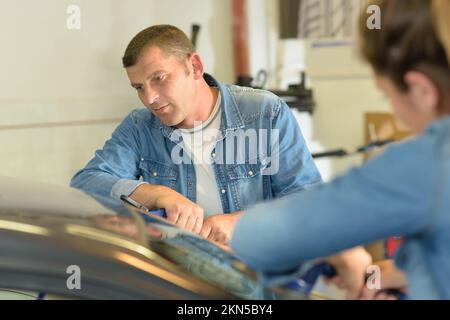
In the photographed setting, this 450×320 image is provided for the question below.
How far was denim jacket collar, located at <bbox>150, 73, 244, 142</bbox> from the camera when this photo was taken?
2.26 metres

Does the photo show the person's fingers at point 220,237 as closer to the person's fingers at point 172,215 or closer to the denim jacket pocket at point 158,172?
the person's fingers at point 172,215

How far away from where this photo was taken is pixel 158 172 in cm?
232

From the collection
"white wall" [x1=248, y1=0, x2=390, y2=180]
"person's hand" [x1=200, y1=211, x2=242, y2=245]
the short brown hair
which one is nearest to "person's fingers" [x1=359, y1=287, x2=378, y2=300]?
"person's hand" [x1=200, y1=211, x2=242, y2=245]

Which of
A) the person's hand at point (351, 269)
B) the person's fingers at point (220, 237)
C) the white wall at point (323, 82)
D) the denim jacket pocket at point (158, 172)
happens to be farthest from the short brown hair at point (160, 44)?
the white wall at point (323, 82)

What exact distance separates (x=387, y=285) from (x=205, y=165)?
4.21ft

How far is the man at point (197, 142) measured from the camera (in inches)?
86.9

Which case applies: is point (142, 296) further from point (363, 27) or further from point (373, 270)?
point (363, 27)

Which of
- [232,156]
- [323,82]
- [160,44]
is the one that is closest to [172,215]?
[232,156]

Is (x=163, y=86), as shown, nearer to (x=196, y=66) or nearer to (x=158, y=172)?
(x=196, y=66)

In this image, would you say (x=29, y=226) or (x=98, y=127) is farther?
(x=98, y=127)

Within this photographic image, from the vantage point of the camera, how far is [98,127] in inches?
166

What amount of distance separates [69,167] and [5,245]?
3069mm

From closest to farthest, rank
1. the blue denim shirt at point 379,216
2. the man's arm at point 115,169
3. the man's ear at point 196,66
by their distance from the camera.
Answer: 1. the blue denim shirt at point 379,216
2. the man's arm at point 115,169
3. the man's ear at point 196,66

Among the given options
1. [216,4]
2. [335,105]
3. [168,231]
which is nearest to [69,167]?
[216,4]
